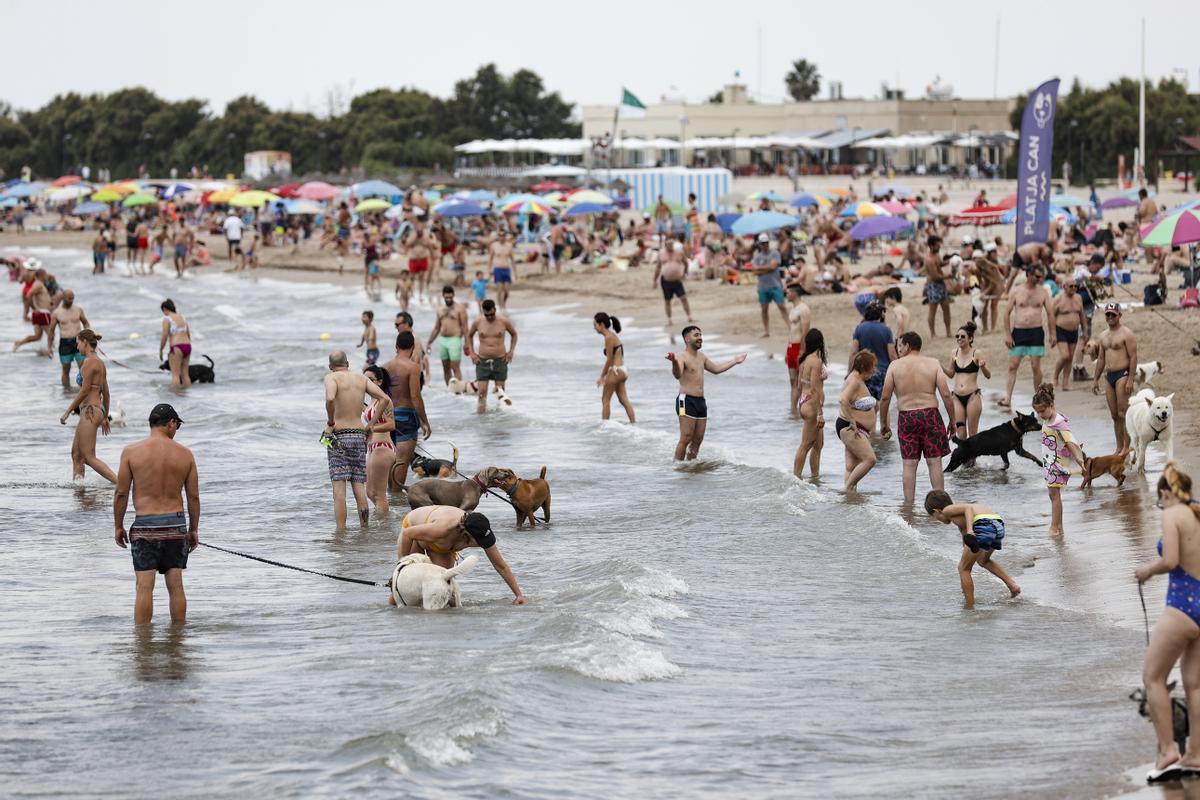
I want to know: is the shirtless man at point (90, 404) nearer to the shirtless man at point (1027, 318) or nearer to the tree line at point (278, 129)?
the shirtless man at point (1027, 318)

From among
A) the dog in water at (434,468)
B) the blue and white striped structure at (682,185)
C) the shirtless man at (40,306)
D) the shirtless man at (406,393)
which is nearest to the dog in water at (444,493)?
the dog in water at (434,468)

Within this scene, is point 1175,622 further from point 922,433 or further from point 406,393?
point 406,393

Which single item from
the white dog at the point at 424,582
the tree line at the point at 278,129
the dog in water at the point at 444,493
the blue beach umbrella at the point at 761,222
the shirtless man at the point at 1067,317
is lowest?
the white dog at the point at 424,582

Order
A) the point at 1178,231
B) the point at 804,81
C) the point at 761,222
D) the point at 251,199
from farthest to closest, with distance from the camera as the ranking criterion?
the point at 804,81
the point at 251,199
the point at 761,222
the point at 1178,231

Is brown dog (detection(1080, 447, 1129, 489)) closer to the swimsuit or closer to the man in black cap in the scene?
the swimsuit

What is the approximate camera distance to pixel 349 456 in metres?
11.8

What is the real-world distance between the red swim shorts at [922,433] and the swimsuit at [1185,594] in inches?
212

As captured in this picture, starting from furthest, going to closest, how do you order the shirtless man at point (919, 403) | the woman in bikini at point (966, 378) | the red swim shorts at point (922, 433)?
1. the woman in bikini at point (966, 378)
2. the red swim shorts at point (922, 433)
3. the shirtless man at point (919, 403)

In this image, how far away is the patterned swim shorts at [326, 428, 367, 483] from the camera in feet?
38.3

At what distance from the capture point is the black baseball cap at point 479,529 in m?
8.88

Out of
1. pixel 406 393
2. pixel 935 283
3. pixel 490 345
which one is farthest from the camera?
pixel 935 283

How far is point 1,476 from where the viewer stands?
1526 cm

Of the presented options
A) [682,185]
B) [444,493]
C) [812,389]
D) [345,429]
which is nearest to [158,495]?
[444,493]

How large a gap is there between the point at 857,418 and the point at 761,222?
1841 centimetres
